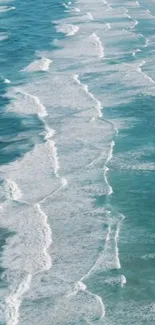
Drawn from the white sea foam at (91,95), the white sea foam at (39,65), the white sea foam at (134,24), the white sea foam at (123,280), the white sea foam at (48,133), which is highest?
the white sea foam at (123,280)

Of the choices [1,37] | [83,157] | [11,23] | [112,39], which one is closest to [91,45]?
[112,39]

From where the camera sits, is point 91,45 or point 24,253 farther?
point 91,45

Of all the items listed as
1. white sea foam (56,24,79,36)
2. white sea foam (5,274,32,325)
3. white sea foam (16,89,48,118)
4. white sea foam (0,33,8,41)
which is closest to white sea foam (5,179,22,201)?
white sea foam (5,274,32,325)

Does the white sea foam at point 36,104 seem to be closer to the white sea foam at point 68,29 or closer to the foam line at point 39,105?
the foam line at point 39,105

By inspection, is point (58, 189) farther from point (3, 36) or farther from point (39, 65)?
point (3, 36)

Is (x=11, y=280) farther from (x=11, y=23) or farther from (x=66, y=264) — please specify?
(x=11, y=23)

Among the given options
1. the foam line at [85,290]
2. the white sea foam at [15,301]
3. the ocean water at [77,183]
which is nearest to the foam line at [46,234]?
the ocean water at [77,183]

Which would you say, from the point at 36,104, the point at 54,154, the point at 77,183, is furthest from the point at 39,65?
the point at 77,183
